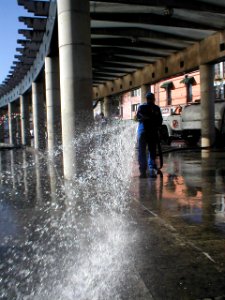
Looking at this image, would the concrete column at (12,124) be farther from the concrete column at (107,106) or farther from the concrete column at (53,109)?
the concrete column at (53,109)

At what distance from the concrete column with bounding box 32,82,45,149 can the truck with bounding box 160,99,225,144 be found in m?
6.78

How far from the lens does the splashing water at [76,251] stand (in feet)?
10.8

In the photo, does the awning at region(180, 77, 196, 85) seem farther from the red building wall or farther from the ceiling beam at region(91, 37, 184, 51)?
the ceiling beam at region(91, 37, 184, 51)

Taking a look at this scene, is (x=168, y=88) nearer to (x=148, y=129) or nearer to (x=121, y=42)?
(x=121, y=42)

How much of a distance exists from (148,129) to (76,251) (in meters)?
5.51

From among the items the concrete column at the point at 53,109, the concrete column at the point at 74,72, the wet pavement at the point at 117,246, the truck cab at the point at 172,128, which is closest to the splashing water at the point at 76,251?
the wet pavement at the point at 117,246

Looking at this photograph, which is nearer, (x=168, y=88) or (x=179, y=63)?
(x=179, y=63)

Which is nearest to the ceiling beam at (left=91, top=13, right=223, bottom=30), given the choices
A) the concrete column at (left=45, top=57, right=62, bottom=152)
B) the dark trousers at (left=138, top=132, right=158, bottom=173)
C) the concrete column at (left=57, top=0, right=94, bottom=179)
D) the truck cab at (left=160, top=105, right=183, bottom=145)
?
the concrete column at (left=45, top=57, right=62, bottom=152)

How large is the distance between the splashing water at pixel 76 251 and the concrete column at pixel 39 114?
16.2m

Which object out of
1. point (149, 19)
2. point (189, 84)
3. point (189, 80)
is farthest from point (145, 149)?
point (189, 84)

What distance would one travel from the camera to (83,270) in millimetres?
3623

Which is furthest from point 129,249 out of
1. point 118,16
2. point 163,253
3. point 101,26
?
point 101,26

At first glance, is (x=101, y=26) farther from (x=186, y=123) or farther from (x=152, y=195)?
(x=152, y=195)

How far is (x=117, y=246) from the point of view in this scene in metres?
4.21
